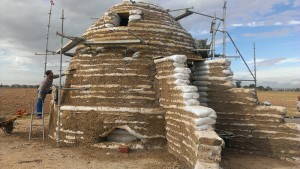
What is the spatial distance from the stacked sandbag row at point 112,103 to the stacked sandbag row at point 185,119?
0.52m

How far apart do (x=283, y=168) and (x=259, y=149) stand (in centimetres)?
162

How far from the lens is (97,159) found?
10945mm

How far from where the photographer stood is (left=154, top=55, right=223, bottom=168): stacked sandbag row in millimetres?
8539

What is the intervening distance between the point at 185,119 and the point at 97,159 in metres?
3.38

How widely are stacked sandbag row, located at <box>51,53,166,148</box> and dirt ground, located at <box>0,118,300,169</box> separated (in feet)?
2.27

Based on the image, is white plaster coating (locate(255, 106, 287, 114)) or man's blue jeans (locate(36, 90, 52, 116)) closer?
white plaster coating (locate(255, 106, 287, 114))

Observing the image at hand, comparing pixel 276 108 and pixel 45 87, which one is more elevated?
pixel 45 87

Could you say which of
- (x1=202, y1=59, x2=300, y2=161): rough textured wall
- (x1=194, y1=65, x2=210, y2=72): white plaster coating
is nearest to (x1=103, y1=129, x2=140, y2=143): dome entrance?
(x1=202, y1=59, x2=300, y2=161): rough textured wall

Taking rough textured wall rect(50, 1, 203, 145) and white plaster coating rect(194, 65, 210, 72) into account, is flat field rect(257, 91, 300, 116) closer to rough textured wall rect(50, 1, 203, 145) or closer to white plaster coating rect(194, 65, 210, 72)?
white plaster coating rect(194, 65, 210, 72)

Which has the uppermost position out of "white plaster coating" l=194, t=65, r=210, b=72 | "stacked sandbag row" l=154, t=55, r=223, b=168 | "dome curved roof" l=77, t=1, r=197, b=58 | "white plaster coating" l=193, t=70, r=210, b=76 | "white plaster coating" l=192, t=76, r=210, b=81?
"dome curved roof" l=77, t=1, r=197, b=58

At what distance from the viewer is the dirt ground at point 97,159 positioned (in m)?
10.2

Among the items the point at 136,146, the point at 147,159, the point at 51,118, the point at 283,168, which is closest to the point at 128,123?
the point at 136,146

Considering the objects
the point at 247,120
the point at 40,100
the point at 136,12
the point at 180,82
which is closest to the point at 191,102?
the point at 180,82

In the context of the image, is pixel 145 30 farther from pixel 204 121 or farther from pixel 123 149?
pixel 204 121
